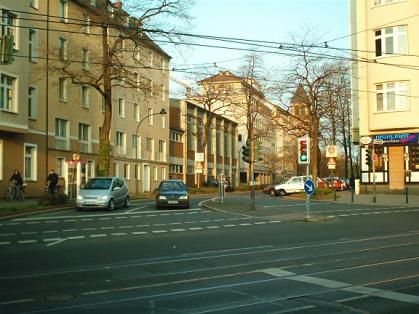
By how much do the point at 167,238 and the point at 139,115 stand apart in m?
44.6

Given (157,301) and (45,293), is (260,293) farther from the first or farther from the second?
(45,293)

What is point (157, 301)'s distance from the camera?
7750 millimetres

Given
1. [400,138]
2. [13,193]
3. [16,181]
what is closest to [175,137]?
[400,138]

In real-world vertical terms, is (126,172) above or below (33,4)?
below

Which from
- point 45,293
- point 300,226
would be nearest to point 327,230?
point 300,226

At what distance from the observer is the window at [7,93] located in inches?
1284

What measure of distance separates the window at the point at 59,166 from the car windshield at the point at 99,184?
13.2 metres

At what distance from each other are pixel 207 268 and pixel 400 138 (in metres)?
32.7

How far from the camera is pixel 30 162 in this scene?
3762 centimetres

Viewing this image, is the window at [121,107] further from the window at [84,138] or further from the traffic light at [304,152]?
the traffic light at [304,152]

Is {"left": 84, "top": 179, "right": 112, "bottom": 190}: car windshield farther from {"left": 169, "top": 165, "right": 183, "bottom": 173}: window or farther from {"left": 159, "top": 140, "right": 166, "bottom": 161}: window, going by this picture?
{"left": 169, "top": 165, "right": 183, "bottom": 173}: window

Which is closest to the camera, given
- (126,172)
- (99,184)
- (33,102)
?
(99,184)

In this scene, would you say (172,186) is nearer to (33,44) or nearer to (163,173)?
(33,44)

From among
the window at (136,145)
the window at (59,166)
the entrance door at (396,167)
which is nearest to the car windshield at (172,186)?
the window at (59,166)
